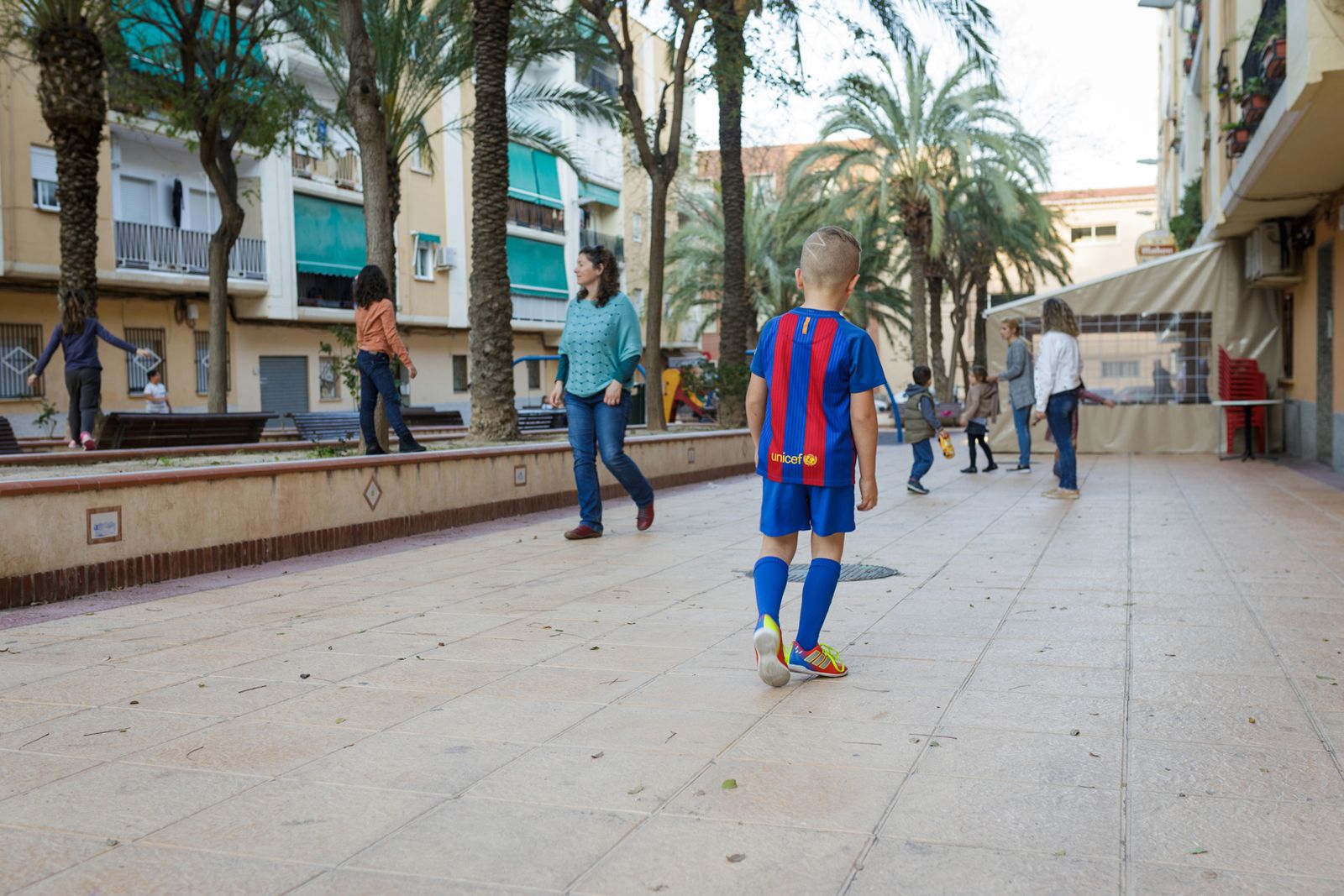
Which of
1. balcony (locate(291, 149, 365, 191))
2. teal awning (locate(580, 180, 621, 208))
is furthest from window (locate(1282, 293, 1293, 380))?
teal awning (locate(580, 180, 621, 208))

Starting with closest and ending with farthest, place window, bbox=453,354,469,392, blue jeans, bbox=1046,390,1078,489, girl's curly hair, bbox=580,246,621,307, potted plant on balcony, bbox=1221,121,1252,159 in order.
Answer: girl's curly hair, bbox=580,246,621,307
blue jeans, bbox=1046,390,1078,489
potted plant on balcony, bbox=1221,121,1252,159
window, bbox=453,354,469,392

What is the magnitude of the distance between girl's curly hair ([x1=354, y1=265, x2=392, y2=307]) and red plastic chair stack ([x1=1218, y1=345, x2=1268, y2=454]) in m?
13.7

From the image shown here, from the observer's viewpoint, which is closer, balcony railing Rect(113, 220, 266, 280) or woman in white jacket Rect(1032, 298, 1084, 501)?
woman in white jacket Rect(1032, 298, 1084, 501)

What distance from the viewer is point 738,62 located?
1778cm

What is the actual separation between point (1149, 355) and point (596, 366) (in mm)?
15171

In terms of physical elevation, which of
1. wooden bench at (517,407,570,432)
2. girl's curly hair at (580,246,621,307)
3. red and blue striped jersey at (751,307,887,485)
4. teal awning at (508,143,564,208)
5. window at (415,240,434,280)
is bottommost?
wooden bench at (517,407,570,432)

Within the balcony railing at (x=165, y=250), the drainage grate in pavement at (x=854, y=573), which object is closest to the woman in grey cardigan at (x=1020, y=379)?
the drainage grate in pavement at (x=854, y=573)

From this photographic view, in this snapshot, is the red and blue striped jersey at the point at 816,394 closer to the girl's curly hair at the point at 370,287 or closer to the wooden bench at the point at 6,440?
the girl's curly hair at the point at 370,287

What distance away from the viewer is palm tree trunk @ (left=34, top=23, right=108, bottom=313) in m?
15.7

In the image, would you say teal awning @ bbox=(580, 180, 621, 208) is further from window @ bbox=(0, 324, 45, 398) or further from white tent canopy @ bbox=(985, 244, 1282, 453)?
white tent canopy @ bbox=(985, 244, 1282, 453)

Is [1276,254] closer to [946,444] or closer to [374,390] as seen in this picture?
[946,444]

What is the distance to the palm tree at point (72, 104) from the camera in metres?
15.7

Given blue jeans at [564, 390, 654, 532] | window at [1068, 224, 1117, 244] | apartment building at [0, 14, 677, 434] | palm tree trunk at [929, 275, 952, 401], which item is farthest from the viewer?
window at [1068, 224, 1117, 244]

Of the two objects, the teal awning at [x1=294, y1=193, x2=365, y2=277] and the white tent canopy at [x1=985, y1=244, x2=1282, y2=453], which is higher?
the teal awning at [x1=294, y1=193, x2=365, y2=277]
